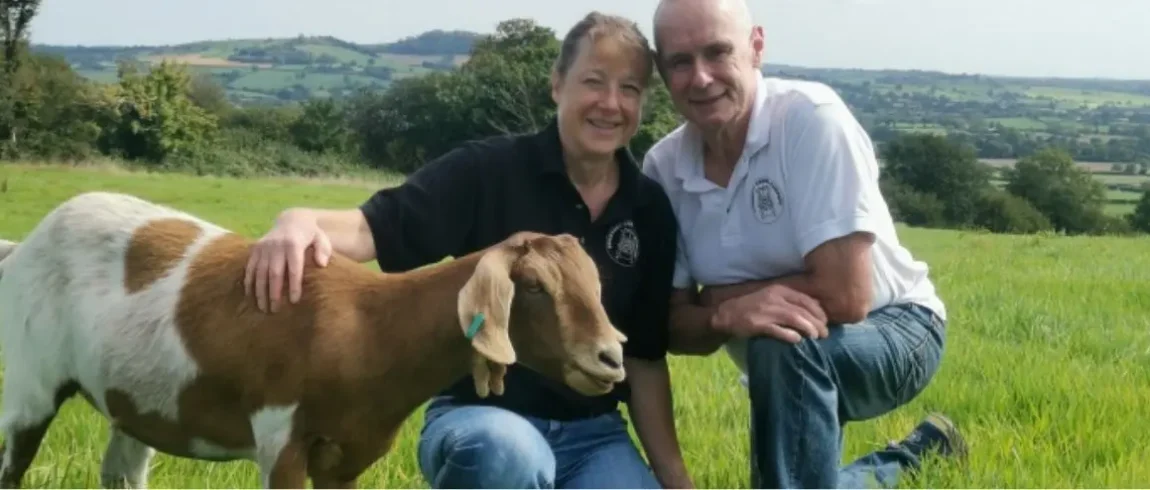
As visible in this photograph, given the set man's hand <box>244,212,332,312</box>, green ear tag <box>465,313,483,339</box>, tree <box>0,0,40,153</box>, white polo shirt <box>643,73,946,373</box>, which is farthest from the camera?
tree <box>0,0,40,153</box>

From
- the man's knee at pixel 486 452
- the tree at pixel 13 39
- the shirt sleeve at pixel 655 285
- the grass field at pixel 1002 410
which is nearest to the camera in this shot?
the man's knee at pixel 486 452

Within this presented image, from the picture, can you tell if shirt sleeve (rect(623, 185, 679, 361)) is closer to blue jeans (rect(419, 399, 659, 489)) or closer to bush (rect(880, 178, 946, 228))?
blue jeans (rect(419, 399, 659, 489))

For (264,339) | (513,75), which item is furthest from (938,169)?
(264,339)

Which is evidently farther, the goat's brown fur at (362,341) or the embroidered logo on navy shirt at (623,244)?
the embroidered logo on navy shirt at (623,244)

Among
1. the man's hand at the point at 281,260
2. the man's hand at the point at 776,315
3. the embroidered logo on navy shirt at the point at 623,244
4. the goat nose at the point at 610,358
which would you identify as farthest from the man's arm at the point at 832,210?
the man's hand at the point at 281,260

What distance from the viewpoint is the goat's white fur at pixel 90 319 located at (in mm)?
4254

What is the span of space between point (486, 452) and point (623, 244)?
106 cm

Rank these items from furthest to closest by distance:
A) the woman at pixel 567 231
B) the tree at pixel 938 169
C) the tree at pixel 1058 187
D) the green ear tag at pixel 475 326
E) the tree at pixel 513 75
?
the tree at pixel 938 169 < the tree at pixel 1058 187 < the tree at pixel 513 75 < the woman at pixel 567 231 < the green ear tag at pixel 475 326

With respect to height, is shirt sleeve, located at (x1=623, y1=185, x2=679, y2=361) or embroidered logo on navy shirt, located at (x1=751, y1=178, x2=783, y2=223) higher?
embroidered logo on navy shirt, located at (x1=751, y1=178, x2=783, y2=223)

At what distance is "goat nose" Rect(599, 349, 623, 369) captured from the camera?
148 inches

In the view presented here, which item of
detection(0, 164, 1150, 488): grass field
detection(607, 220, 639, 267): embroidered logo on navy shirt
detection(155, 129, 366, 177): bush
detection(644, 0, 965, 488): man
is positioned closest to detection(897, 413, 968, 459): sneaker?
detection(0, 164, 1150, 488): grass field

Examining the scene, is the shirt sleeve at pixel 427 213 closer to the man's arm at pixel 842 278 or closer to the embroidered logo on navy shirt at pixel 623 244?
the embroidered logo on navy shirt at pixel 623 244

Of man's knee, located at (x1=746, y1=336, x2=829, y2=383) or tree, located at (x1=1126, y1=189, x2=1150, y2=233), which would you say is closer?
man's knee, located at (x1=746, y1=336, x2=829, y2=383)

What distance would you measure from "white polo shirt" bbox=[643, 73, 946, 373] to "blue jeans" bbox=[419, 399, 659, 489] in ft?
2.47
